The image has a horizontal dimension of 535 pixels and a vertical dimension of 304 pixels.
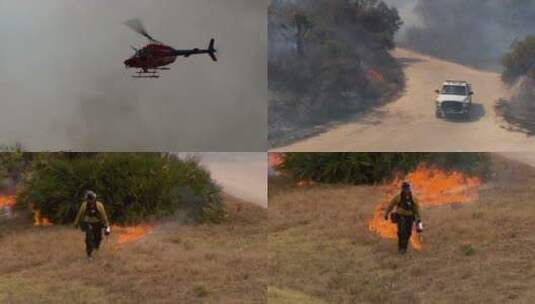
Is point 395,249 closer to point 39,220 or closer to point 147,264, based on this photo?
point 147,264

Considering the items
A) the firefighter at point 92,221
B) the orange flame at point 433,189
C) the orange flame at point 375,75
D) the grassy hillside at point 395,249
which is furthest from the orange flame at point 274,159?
the firefighter at point 92,221

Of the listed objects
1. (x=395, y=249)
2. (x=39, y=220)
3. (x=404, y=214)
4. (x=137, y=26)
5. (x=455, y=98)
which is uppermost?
(x=137, y=26)

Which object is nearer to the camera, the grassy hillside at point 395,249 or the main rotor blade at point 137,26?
the grassy hillside at point 395,249

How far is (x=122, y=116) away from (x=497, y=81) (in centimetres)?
468

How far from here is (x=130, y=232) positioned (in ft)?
27.9

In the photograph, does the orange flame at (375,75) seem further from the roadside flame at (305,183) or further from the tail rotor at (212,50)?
the tail rotor at (212,50)

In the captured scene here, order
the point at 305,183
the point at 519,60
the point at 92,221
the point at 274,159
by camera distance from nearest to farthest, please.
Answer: the point at 92,221 → the point at 519,60 → the point at 274,159 → the point at 305,183

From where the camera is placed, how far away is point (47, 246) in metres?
8.34

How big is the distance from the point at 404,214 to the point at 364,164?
84 cm

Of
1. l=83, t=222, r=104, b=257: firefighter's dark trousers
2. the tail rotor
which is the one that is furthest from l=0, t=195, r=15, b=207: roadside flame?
the tail rotor

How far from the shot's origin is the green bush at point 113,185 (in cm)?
851

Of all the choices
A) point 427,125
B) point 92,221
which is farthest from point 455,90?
point 92,221

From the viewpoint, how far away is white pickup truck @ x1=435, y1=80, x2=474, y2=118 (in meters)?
8.30

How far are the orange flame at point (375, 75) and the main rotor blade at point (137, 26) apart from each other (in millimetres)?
2719
